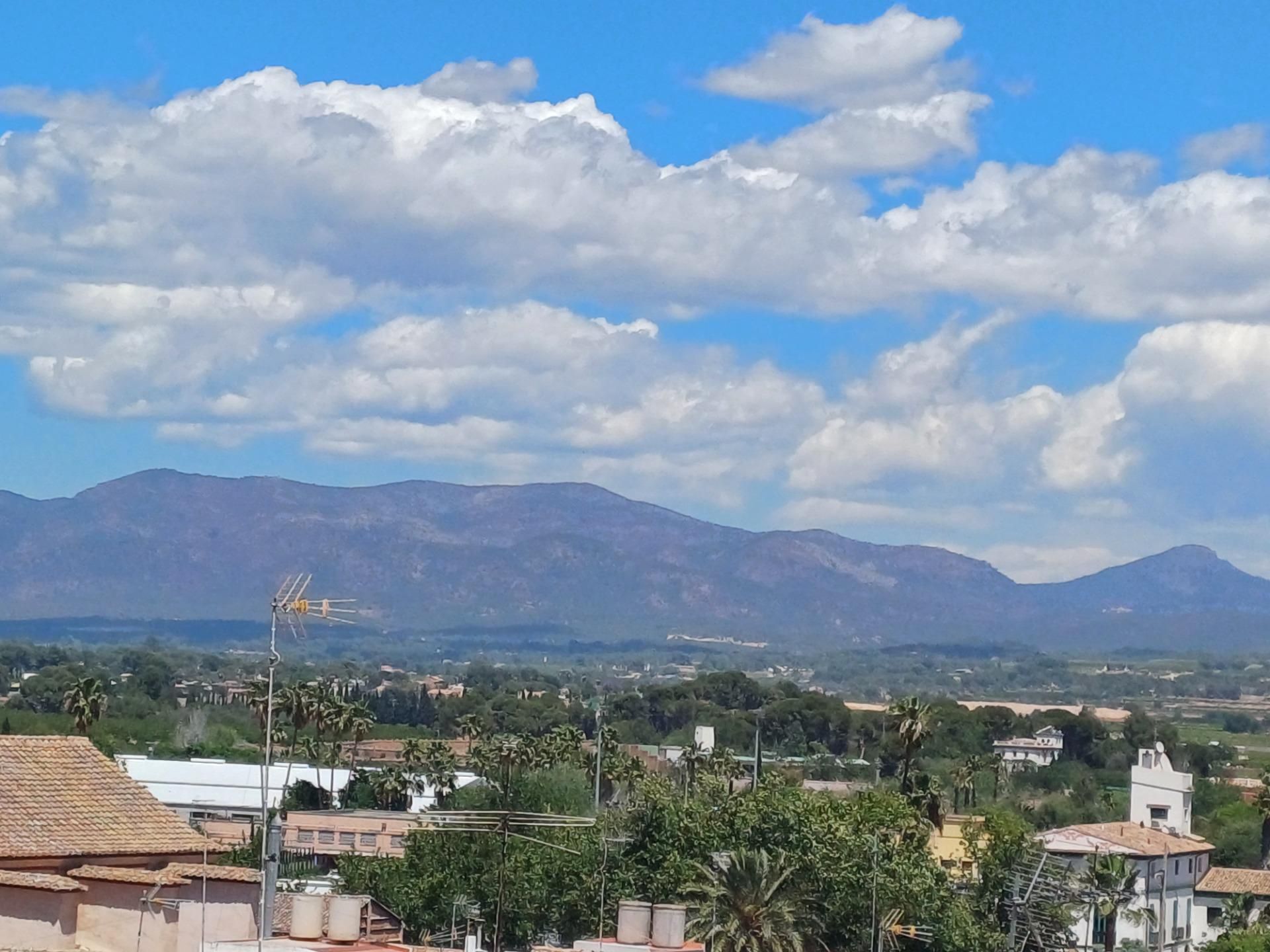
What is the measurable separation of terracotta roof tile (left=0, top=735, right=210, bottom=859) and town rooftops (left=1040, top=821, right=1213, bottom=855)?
52404mm

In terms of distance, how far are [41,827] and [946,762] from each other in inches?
5098

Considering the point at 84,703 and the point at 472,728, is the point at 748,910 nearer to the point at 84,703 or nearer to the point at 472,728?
the point at 84,703

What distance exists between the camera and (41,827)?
2911cm

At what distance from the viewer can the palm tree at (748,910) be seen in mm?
44562

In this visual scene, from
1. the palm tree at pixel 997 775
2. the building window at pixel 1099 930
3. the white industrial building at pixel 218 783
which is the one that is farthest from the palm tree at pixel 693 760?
the building window at pixel 1099 930

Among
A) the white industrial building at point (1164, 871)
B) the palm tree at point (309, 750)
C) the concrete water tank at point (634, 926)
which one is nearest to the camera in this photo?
the concrete water tank at point (634, 926)

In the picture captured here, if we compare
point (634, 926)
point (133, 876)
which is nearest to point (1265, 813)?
point (634, 926)

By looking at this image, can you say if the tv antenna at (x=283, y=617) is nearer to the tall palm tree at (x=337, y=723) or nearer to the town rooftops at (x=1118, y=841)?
the town rooftops at (x=1118, y=841)

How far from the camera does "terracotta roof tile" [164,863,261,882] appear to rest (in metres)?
25.7

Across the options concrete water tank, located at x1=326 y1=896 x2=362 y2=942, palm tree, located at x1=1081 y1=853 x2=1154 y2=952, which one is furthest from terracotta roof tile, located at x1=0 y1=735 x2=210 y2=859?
palm tree, located at x1=1081 y1=853 x2=1154 y2=952

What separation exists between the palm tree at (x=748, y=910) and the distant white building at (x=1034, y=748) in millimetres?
123832

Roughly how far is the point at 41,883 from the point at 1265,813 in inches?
3054

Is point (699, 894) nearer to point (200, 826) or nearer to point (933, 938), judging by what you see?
point (933, 938)

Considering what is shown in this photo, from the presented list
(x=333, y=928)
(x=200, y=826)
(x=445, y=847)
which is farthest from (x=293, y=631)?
(x=200, y=826)
